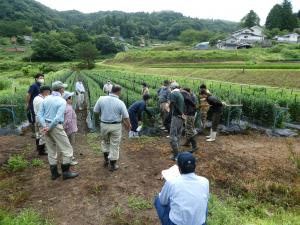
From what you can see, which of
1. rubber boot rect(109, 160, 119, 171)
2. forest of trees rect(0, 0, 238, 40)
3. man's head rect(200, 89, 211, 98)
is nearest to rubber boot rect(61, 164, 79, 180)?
rubber boot rect(109, 160, 119, 171)

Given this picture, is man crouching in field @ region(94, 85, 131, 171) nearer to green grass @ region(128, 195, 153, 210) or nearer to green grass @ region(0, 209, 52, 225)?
green grass @ region(128, 195, 153, 210)

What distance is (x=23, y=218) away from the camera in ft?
14.5

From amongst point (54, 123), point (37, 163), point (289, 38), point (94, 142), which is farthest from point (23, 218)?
point (289, 38)

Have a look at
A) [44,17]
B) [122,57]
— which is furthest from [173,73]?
[44,17]

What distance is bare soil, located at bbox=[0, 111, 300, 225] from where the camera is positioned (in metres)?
4.86

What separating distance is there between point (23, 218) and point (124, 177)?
7.32ft

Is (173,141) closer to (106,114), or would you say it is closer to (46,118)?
(106,114)

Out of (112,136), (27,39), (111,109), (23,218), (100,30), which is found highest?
(100,30)

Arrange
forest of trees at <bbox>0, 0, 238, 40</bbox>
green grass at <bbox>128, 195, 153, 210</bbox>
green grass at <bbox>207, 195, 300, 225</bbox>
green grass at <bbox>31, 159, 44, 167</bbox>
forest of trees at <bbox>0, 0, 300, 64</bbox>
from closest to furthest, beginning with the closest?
green grass at <bbox>207, 195, 300, 225</bbox>
green grass at <bbox>128, 195, 153, 210</bbox>
green grass at <bbox>31, 159, 44, 167</bbox>
forest of trees at <bbox>0, 0, 300, 64</bbox>
forest of trees at <bbox>0, 0, 238, 40</bbox>

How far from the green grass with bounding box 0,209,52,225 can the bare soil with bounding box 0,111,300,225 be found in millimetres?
171

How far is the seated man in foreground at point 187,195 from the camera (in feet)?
9.73

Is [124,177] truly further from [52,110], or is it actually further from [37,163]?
[37,163]

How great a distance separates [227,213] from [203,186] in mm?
1872

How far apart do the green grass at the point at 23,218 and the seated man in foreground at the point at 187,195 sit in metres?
2.34
